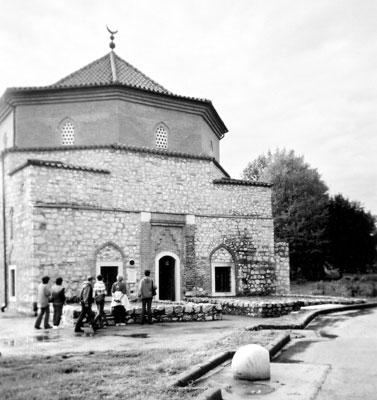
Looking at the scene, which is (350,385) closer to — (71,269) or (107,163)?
(71,269)

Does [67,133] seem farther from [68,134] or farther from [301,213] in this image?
[301,213]

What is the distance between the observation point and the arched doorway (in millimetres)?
21938

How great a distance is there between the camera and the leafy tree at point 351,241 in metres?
45.1

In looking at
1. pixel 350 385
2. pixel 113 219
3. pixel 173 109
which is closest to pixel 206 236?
pixel 113 219

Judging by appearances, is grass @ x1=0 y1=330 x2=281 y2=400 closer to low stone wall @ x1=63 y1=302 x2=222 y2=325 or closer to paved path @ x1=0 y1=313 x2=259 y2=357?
paved path @ x1=0 y1=313 x2=259 y2=357

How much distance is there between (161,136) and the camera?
23.2m

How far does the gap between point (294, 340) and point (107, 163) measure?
508 inches

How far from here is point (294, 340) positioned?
10.2 meters

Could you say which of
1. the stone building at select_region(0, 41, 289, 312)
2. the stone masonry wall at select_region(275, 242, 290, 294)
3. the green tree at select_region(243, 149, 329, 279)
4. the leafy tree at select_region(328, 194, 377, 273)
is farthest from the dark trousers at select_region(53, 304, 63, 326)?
the leafy tree at select_region(328, 194, 377, 273)

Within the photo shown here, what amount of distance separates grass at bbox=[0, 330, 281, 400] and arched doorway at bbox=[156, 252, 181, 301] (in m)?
12.4

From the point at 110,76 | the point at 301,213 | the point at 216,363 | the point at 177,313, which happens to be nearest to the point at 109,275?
the point at 177,313

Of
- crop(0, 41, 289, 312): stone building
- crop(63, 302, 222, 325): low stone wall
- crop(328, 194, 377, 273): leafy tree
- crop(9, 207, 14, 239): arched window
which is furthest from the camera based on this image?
crop(328, 194, 377, 273): leafy tree

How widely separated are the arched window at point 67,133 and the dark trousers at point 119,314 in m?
10.3

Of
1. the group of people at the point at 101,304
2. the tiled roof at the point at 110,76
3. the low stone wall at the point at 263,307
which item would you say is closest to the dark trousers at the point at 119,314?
the group of people at the point at 101,304
